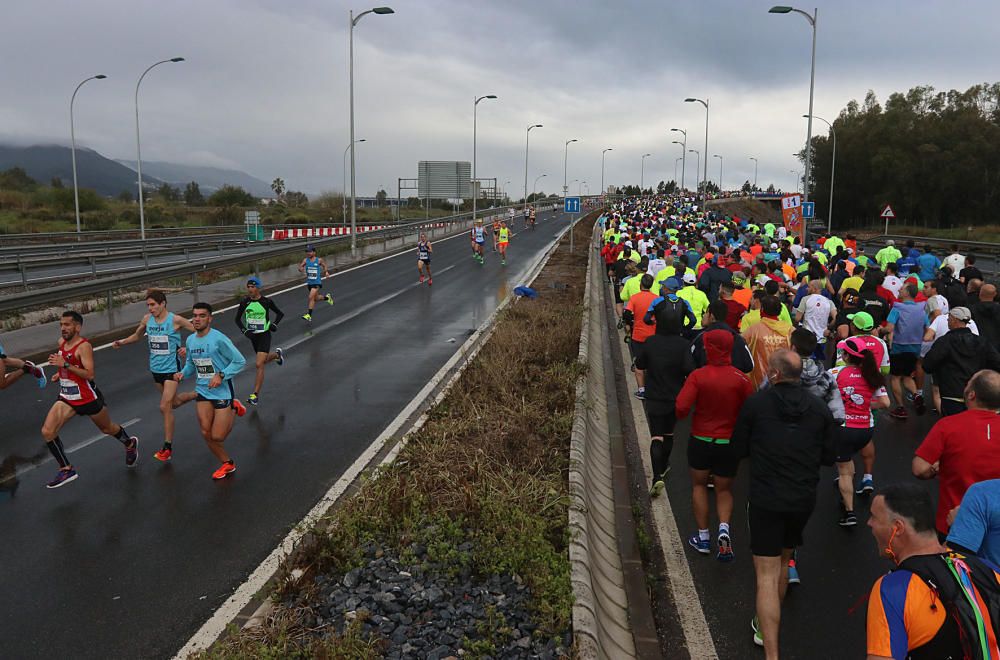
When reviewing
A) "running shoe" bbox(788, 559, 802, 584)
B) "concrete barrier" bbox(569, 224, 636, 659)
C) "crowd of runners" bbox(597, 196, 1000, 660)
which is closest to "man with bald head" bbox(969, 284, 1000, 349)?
"crowd of runners" bbox(597, 196, 1000, 660)

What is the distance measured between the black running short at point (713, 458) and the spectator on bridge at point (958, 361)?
3005mm

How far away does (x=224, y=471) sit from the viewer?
24.4 ft

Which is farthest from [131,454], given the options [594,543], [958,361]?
[958,361]

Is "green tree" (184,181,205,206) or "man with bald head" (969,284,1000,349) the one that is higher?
"green tree" (184,181,205,206)

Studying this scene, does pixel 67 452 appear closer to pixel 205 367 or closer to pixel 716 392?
pixel 205 367

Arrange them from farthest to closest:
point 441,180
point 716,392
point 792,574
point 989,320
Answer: point 441,180
point 989,320
point 716,392
point 792,574

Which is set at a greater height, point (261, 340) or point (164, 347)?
point (164, 347)

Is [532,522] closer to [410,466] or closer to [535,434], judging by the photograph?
[410,466]

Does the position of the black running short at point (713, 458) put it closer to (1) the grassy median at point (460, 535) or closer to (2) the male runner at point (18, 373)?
(1) the grassy median at point (460, 535)

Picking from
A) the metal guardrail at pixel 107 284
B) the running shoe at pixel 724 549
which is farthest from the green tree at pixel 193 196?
the running shoe at pixel 724 549

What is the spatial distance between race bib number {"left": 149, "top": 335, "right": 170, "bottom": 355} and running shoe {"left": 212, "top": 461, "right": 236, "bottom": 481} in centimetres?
166

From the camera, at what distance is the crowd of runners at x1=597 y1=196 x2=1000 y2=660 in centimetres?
259

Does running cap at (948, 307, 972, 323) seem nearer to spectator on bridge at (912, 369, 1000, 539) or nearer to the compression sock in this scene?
spectator on bridge at (912, 369, 1000, 539)

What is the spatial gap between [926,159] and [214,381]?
71.5 metres
